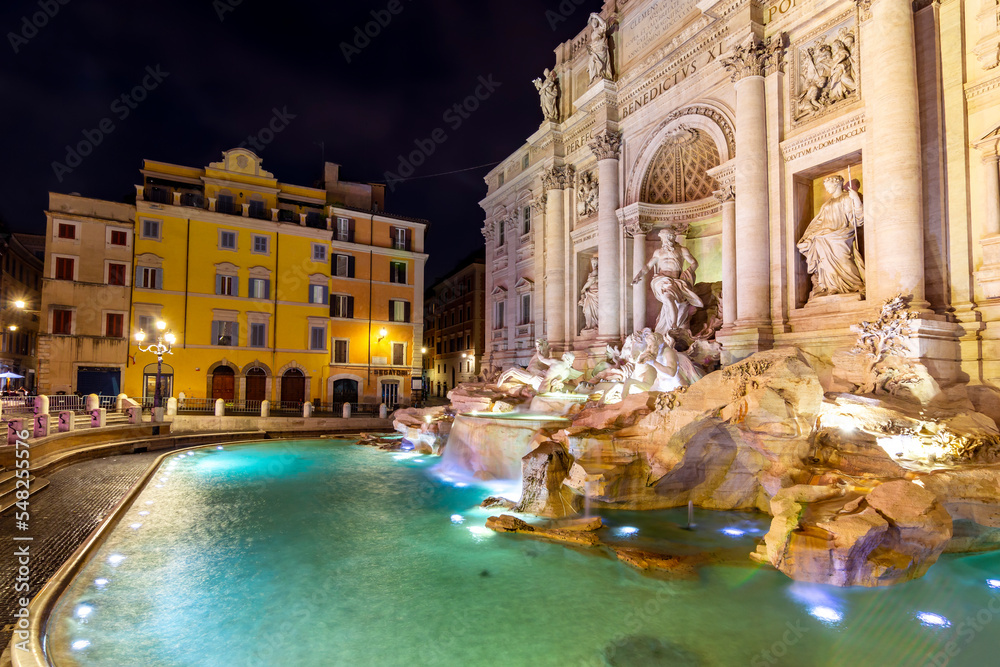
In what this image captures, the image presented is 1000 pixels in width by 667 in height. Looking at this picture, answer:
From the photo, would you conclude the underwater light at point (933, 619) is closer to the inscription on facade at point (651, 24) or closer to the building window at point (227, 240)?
the inscription on facade at point (651, 24)

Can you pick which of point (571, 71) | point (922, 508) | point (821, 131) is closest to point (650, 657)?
point (922, 508)

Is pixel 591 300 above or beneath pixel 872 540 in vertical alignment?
above

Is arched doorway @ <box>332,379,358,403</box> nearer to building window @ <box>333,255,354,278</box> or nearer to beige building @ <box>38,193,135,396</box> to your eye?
building window @ <box>333,255,354,278</box>

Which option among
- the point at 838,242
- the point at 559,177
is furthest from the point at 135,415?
the point at 838,242

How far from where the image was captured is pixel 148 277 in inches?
1057

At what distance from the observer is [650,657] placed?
14.5 feet

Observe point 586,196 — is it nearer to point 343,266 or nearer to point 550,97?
point 550,97

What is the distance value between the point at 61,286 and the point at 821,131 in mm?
30260

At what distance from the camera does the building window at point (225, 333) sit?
27812 millimetres

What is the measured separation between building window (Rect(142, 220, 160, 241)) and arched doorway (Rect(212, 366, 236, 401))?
7.18m

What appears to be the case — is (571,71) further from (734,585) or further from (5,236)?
(5,236)

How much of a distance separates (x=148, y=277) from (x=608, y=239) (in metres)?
22.5

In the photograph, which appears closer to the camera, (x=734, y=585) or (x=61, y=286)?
(x=734, y=585)

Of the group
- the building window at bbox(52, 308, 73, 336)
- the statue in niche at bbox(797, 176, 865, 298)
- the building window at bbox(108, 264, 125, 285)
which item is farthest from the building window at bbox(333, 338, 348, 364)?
the statue in niche at bbox(797, 176, 865, 298)
